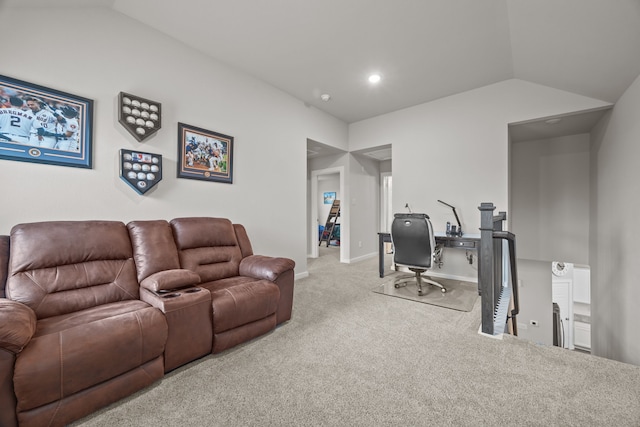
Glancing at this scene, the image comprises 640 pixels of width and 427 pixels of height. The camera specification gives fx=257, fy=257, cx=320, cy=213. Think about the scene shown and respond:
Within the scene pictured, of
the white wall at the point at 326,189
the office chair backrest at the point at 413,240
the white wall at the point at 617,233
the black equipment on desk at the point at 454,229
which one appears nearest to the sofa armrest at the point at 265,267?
the office chair backrest at the point at 413,240

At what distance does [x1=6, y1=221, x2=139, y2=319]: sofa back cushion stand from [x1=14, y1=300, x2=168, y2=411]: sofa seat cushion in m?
0.15

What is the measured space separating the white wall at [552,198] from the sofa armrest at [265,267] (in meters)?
4.54

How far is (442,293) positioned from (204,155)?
131 inches

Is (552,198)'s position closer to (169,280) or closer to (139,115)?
(169,280)

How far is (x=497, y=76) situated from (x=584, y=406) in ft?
12.1

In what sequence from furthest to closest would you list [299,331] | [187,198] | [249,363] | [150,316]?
[187,198] → [299,331] → [249,363] → [150,316]

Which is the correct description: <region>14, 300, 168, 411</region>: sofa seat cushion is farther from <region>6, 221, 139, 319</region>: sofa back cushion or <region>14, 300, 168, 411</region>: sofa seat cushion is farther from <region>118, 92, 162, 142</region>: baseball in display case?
<region>118, 92, 162, 142</region>: baseball in display case

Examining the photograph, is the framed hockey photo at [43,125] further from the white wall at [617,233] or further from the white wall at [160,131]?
the white wall at [617,233]

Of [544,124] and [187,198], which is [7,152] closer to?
[187,198]

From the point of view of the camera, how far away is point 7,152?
70.4 inches

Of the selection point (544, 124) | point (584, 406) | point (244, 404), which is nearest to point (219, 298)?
point (244, 404)

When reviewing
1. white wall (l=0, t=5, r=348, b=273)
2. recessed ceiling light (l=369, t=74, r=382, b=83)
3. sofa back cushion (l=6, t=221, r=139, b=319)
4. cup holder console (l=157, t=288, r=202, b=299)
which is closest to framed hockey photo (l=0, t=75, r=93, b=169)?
white wall (l=0, t=5, r=348, b=273)

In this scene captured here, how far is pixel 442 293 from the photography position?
10.6 ft

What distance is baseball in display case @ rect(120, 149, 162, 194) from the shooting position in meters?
2.27
